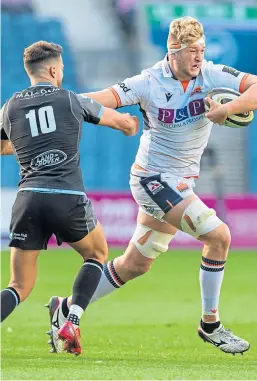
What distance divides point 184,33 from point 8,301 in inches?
104

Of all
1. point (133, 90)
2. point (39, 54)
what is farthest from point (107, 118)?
point (133, 90)

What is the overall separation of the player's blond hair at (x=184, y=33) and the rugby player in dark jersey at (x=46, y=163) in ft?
3.79

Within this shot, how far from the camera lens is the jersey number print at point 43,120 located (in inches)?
295

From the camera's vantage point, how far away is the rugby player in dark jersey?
7.50m

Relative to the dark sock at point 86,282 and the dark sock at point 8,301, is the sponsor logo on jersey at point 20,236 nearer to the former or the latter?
the dark sock at point 8,301

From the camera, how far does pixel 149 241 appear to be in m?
8.91

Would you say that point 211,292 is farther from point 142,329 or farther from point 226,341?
point 142,329

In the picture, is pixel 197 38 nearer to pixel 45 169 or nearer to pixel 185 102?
pixel 185 102

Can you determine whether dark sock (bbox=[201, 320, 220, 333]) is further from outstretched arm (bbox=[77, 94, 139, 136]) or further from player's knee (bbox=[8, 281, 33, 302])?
outstretched arm (bbox=[77, 94, 139, 136])

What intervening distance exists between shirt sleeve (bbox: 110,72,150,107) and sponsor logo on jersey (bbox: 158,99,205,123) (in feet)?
0.67

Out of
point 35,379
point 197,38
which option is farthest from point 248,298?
point 35,379

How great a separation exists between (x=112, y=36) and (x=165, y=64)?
76.0 ft

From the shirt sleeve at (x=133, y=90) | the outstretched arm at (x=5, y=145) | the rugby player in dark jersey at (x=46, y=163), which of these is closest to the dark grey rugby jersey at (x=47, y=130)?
the rugby player in dark jersey at (x=46, y=163)

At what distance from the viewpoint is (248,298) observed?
1352 cm
